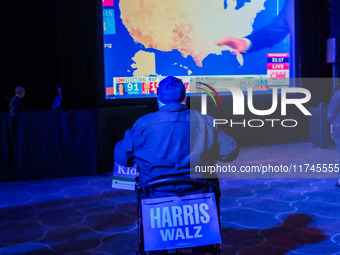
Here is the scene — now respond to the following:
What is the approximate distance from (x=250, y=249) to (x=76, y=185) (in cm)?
313

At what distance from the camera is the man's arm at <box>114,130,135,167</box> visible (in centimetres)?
248

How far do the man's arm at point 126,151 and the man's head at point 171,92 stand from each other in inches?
11.3

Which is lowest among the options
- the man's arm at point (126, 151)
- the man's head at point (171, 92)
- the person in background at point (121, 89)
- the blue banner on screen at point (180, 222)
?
the blue banner on screen at point (180, 222)

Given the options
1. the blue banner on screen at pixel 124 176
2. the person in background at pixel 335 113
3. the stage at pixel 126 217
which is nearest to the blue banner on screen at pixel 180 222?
the blue banner on screen at pixel 124 176

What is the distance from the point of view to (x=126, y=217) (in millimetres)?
4426

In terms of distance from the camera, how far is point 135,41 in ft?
26.2

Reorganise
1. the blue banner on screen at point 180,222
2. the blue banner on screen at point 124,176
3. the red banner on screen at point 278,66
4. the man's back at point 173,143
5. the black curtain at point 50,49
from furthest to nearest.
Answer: the red banner on screen at point 278,66 < the black curtain at point 50,49 < the blue banner on screen at point 124,176 < the man's back at point 173,143 < the blue banner on screen at point 180,222

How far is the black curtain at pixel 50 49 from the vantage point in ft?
26.8

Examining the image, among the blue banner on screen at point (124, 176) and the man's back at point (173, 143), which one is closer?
the man's back at point (173, 143)

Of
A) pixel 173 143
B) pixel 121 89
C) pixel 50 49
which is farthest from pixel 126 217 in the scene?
pixel 50 49

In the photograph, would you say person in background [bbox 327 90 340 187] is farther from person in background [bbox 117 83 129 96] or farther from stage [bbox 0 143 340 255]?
person in background [bbox 117 83 129 96]

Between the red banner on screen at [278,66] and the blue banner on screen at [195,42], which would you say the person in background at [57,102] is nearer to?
the blue banner on screen at [195,42]

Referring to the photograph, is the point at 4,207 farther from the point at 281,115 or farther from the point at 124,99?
the point at 281,115

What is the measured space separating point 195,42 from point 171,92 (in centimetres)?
601
